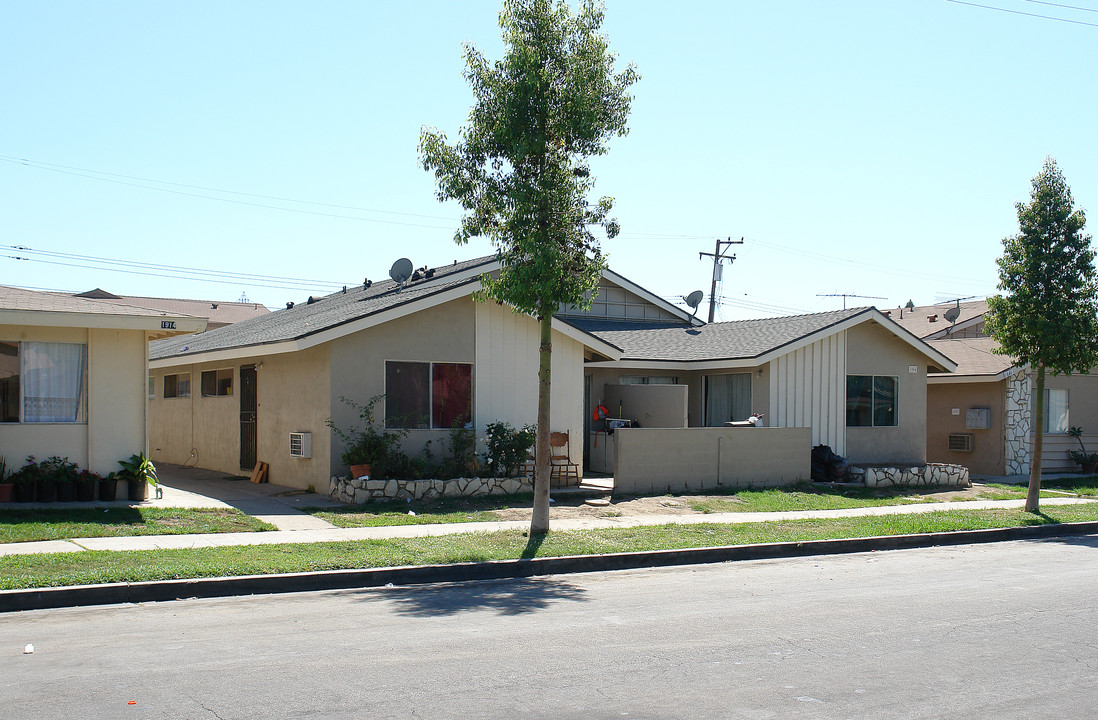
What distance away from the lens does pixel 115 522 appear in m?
12.6

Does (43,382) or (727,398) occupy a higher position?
(43,382)

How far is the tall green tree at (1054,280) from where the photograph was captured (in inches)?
635

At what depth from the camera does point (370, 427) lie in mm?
16062

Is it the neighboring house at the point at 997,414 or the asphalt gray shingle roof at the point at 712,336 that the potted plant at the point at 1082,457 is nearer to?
the neighboring house at the point at 997,414

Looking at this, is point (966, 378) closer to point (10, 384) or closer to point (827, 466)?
point (827, 466)

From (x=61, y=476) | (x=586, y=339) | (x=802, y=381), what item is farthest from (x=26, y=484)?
(x=802, y=381)

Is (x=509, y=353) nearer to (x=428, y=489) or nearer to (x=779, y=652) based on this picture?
(x=428, y=489)

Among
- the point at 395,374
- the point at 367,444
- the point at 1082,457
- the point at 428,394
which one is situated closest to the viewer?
the point at 367,444

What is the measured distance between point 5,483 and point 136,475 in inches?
69.4

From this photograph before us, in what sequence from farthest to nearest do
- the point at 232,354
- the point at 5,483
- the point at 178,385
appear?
the point at 178,385 → the point at 232,354 → the point at 5,483

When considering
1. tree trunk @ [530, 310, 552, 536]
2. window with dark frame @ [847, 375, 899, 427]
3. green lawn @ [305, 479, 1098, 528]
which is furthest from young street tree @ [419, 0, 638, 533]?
window with dark frame @ [847, 375, 899, 427]

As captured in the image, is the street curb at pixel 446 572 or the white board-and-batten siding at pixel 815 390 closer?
the street curb at pixel 446 572

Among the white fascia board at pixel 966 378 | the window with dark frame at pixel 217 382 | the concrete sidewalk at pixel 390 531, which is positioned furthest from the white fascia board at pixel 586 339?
the white fascia board at pixel 966 378

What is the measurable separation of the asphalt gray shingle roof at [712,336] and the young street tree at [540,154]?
7100 mm
